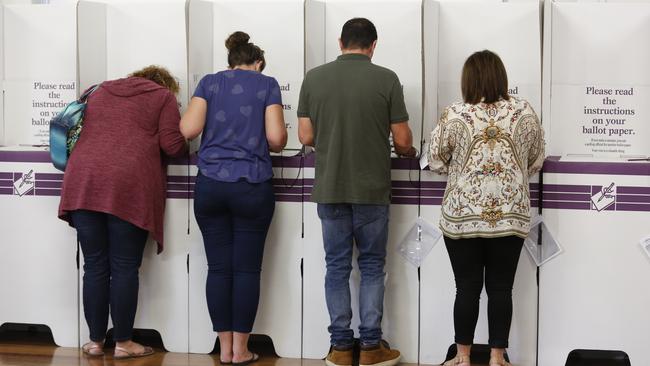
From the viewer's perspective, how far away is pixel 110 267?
3.83 meters

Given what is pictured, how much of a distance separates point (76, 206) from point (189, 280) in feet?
2.07

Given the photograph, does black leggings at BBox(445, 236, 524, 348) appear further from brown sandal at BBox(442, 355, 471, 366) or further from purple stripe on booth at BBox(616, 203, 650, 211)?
purple stripe on booth at BBox(616, 203, 650, 211)

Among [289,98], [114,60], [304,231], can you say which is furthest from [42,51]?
[304,231]

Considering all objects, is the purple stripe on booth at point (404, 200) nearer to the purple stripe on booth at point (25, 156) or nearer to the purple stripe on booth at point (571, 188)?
the purple stripe on booth at point (571, 188)

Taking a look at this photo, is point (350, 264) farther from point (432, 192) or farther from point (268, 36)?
point (268, 36)

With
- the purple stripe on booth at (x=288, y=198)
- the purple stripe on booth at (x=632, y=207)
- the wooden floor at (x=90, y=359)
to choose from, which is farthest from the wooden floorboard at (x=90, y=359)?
the purple stripe on booth at (x=632, y=207)

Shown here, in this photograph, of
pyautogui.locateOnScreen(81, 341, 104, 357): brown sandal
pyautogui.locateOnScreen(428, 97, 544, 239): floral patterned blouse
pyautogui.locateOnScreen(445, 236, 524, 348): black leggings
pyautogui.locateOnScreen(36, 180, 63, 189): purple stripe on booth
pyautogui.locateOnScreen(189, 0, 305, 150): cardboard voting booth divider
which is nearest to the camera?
pyautogui.locateOnScreen(428, 97, 544, 239): floral patterned blouse

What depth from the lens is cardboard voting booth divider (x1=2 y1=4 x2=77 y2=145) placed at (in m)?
4.34

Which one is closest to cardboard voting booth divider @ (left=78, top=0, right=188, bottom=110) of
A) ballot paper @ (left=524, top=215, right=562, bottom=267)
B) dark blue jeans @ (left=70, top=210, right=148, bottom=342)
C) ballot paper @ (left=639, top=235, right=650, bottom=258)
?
dark blue jeans @ (left=70, top=210, right=148, bottom=342)

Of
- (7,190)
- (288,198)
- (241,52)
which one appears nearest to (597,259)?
(288,198)

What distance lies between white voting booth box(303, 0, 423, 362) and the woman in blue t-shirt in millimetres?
278

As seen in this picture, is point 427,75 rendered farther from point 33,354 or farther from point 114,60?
point 33,354

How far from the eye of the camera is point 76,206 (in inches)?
145

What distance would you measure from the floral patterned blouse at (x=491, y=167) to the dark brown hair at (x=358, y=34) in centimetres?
46
